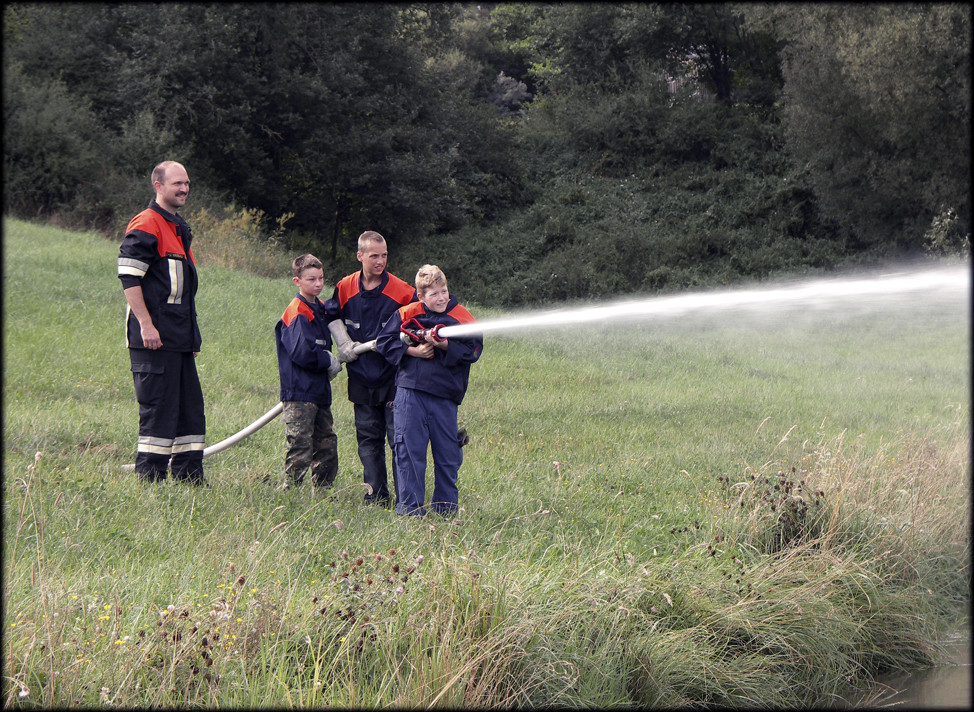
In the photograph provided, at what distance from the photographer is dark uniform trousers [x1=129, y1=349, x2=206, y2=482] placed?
255 inches

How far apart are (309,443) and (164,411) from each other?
1.11 meters

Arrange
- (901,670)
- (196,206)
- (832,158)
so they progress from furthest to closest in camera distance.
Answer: (832,158) → (196,206) → (901,670)

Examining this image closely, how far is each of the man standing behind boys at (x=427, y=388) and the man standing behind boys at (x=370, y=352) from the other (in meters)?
0.48

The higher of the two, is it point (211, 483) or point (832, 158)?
point (832, 158)

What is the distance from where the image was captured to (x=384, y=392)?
7.20 metres

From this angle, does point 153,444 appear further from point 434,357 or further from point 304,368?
point 434,357

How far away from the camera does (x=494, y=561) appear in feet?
18.2

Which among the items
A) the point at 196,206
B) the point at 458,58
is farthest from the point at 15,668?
the point at 458,58

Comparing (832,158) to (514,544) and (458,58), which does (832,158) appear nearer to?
(458,58)

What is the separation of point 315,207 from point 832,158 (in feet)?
58.1

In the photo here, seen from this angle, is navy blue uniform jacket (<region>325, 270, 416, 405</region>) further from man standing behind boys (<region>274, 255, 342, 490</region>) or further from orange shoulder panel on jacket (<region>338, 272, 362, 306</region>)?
man standing behind boys (<region>274, 255, 342, 490</region>)

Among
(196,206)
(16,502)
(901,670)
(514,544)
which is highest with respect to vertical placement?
(196,206)

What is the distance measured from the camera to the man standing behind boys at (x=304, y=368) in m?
7.01

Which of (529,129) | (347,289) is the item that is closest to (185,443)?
(347,289)
